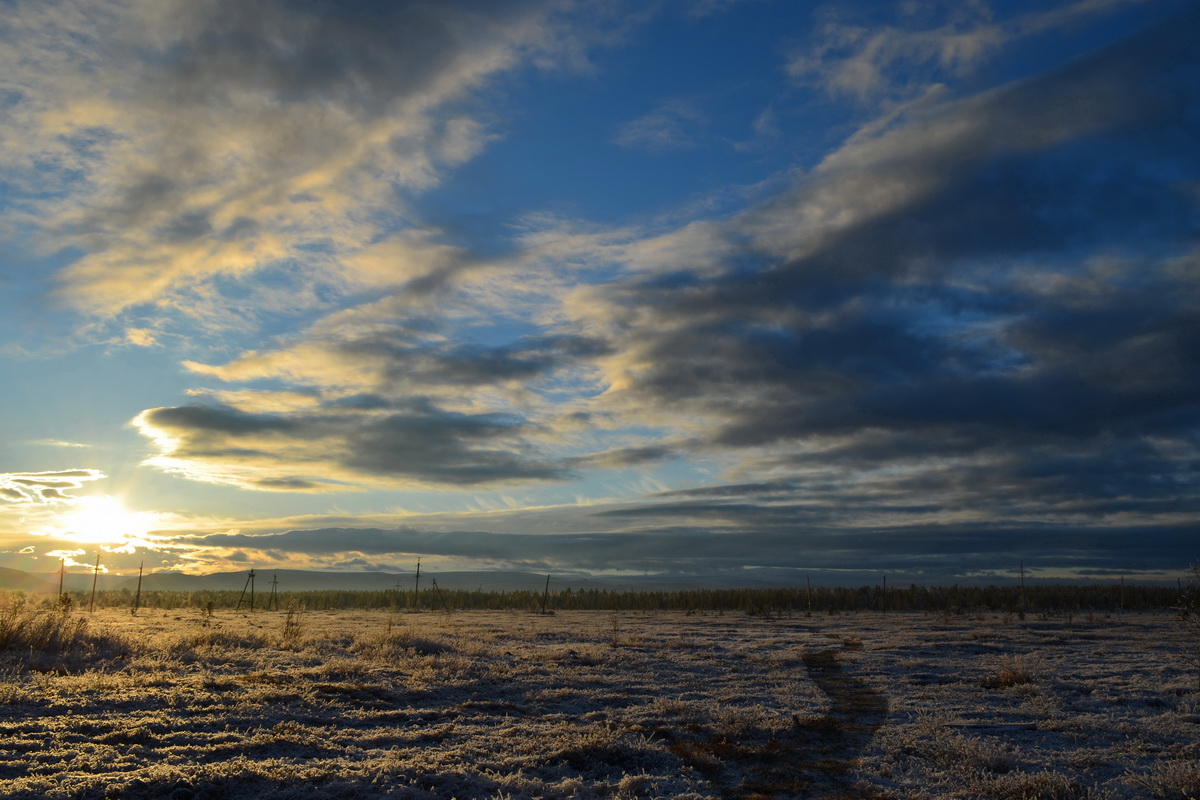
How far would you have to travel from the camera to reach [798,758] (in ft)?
45.1

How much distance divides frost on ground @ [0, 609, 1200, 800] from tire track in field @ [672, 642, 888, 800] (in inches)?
2.7

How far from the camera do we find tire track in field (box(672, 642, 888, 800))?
1166 centimetres

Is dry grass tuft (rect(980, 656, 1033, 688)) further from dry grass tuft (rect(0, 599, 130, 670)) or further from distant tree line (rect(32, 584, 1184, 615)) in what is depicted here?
distant tree line (rect(32, 584, 1184, 615))

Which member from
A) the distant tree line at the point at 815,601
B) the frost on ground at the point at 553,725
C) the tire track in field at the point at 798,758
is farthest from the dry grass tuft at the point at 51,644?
the distant tree line at the point at 815,601

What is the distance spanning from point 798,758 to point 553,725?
5.25 metres

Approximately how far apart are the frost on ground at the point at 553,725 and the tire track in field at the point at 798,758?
0.22 ft

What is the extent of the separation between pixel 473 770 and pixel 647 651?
780 inches

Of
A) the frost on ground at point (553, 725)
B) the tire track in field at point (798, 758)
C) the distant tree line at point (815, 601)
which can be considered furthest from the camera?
the distant tree line at point (815, 601)

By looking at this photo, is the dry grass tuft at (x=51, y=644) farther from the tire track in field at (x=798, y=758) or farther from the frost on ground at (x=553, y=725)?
the tire track in field at (x=798, y=758)

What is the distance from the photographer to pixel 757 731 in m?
15.8

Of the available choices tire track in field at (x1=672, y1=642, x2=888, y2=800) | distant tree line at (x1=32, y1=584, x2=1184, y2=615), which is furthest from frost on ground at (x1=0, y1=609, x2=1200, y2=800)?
distant tree line at (x1=32, y1=584, x2=1184, y2=615)

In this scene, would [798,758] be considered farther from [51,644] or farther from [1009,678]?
[51,644]

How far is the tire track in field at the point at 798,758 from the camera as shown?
11.7 meters

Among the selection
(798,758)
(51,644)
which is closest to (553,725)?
(798,758)
